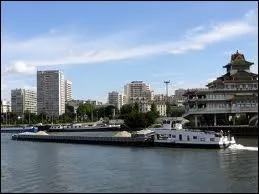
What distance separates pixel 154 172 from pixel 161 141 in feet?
59.9

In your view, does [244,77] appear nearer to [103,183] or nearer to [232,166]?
[232,166]

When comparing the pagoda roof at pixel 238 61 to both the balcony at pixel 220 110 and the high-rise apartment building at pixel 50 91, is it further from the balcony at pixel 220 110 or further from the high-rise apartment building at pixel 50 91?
the high-rise apartment building at pixel 50 91

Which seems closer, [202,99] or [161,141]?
[161,141]

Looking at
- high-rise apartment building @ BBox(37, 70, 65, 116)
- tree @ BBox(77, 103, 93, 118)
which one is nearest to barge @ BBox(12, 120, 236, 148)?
tree @ BBox(77, 103, 93, 118)

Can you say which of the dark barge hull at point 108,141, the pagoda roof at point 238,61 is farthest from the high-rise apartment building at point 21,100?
the pagoda roof at point 238,61

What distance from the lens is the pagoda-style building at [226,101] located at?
58.4 meters

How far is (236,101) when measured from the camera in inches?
2318

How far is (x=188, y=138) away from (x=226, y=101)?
810 inches

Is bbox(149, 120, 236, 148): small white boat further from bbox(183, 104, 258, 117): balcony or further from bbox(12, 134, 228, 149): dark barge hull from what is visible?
bbox(183, 104, 258, 117): balcony

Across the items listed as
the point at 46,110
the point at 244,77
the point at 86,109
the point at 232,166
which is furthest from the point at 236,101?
the point at 46,110

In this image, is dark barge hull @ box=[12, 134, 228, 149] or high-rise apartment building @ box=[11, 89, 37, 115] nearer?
dark barge hull @ box=[12, 134, 228, 149]

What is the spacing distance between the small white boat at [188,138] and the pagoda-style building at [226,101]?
1639 centimetres

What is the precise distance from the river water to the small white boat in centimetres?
488

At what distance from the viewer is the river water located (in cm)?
1964
